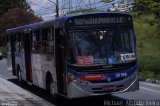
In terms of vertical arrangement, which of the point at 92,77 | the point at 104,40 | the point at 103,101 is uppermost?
the point at 104,40

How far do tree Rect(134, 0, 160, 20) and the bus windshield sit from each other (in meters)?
12.8

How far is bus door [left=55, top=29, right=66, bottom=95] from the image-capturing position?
45.0 feet

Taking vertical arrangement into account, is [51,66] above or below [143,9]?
below

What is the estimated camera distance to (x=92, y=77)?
13031 millimetres

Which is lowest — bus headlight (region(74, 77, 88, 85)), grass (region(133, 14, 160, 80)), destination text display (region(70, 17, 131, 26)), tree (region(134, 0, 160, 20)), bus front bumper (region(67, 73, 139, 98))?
grass (region(133, 14, 160, 80))

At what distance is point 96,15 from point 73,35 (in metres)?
0.96

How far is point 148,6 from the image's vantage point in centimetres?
2650

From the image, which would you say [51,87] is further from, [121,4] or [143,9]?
[121,4]

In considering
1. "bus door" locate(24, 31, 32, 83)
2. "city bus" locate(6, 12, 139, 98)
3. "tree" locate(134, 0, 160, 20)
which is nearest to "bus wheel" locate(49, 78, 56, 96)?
"city bus" locate(6, 12, 139, 98)

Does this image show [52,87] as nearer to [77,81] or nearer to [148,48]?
[77,81]

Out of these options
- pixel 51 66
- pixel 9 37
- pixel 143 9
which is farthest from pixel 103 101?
pixel 143 9

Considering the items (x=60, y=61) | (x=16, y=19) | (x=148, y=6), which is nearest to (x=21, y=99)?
(x=60, y=61)

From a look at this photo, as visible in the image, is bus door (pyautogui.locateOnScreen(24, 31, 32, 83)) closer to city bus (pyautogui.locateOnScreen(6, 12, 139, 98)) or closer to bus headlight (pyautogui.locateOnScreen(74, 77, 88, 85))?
city bus (pyautogui.locateOnScreen(6, 12, 139, 98))

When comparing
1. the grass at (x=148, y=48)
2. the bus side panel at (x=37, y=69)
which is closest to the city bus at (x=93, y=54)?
the bus side panel at (x=37, y=69)
